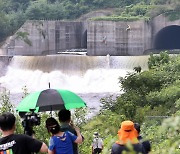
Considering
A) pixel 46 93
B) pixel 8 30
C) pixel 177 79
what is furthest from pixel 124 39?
pixel 46 93

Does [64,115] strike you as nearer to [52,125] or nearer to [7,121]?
[52,125]

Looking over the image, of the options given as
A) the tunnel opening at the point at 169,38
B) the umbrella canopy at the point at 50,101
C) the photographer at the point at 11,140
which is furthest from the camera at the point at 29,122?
the tunnel opening at the point at 169,38

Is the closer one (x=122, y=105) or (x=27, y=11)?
(x=122, y=105)

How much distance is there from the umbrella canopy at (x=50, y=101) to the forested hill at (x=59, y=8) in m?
Result: 35.8

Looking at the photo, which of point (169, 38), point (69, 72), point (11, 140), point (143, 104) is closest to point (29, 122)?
point (11, 140)

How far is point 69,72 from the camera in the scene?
33469 millimetres

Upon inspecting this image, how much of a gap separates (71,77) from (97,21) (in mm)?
7745

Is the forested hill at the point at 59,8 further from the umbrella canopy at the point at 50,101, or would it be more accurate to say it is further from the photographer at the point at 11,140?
the photographer at the point at 11,140

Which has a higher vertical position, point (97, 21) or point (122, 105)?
point (97, 21)

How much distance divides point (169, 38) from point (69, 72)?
13.7 m

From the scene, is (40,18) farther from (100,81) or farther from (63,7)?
(100,81)

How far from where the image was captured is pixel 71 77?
108 ft

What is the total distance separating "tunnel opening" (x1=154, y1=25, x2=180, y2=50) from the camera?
42.5 meters

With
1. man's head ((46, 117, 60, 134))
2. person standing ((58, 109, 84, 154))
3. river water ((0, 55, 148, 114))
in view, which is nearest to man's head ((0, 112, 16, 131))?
man's head ((46, 117, 60, 134))
